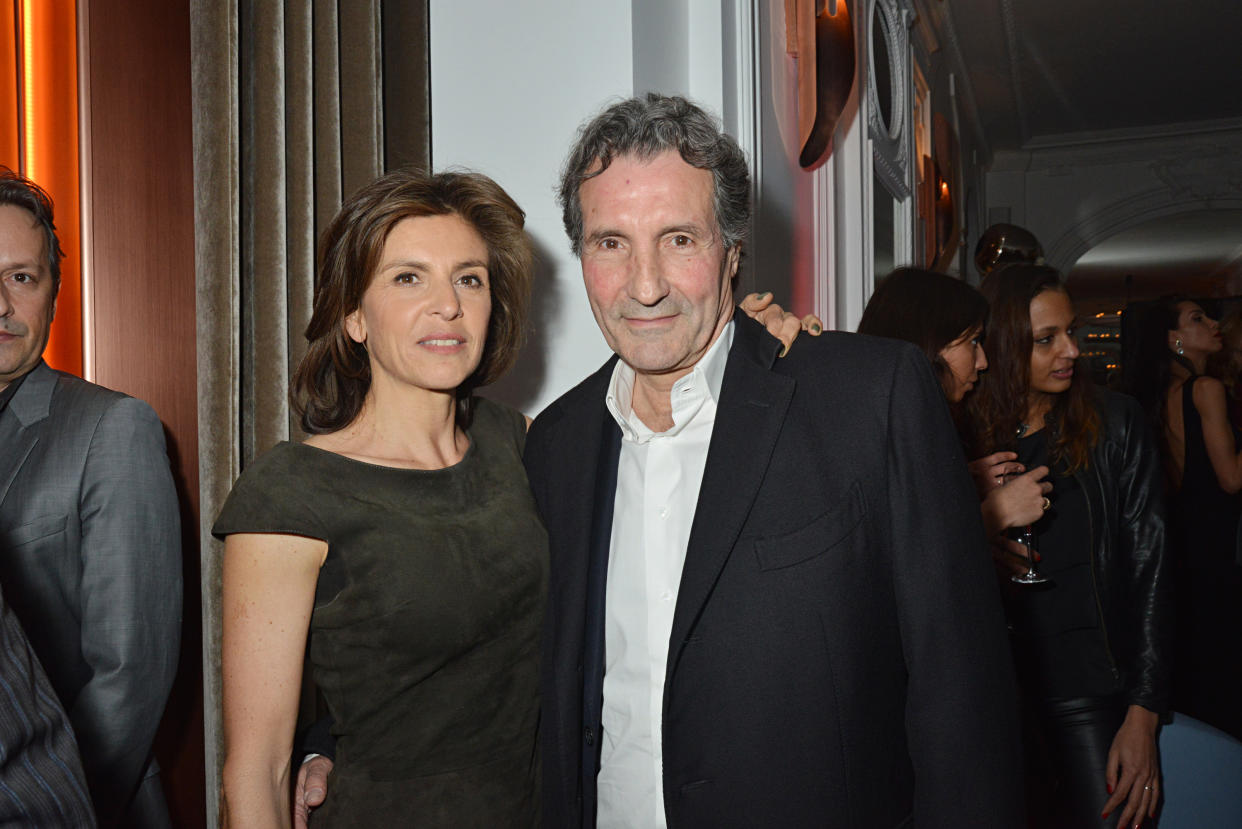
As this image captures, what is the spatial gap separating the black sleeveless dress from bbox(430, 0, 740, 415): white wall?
10.3ft

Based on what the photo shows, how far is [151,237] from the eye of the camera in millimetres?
1817

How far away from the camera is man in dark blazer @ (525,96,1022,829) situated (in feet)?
4.01

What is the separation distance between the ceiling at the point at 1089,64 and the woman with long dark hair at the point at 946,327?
4.18 metres

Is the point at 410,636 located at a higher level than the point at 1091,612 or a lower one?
higher

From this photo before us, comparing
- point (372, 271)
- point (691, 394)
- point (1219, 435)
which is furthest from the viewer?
point (1219, 435)

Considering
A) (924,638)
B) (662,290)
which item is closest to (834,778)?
(924,638)

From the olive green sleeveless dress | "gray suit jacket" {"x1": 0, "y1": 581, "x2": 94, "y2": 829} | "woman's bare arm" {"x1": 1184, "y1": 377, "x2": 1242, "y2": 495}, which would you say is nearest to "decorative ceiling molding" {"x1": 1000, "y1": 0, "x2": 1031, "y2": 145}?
"woman's bare arm" {"x1": 1184, "y1": 377, "x2": 1242, "y2": 495}

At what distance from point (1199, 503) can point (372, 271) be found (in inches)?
155

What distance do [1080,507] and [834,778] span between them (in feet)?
4.64

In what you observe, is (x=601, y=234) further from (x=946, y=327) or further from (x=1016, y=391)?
(x=1016, y=391)

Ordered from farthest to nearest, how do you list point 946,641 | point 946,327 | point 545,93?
point 946,327
point 545,93
point 946,641

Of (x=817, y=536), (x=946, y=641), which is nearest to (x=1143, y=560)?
(x=946, y=641)

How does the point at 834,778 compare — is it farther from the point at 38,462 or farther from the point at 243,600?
the point at 38,462

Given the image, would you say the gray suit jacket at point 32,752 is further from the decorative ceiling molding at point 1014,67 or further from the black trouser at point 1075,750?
the decorative ceiling molding at point 1014,67
